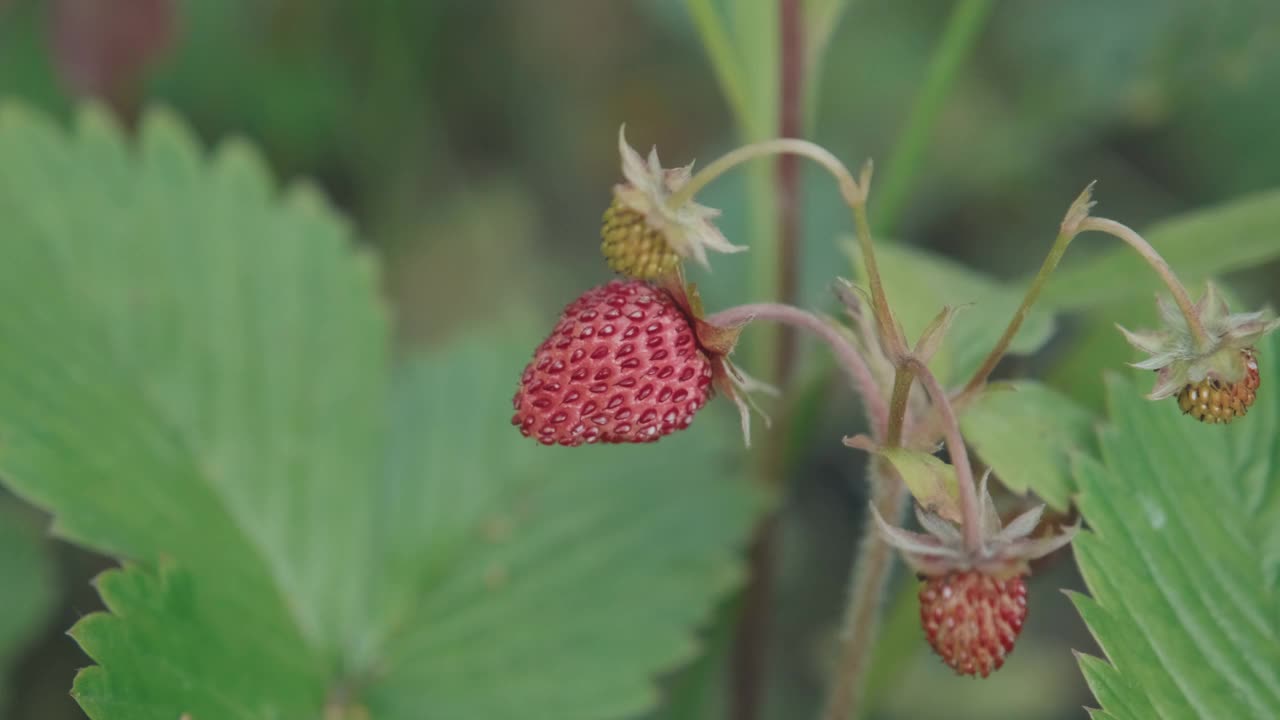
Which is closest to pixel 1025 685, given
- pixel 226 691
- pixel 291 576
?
pixel 291 576

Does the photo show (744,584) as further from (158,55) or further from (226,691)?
(158,55)

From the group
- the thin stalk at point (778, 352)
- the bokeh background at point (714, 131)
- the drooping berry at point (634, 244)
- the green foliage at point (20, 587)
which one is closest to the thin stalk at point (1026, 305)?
the drooping berry at point (634, 244)

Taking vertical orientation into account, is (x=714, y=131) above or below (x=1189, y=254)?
above

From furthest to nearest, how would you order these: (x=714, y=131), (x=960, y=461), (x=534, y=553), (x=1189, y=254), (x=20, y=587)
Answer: (x=714, y=131) → (x=20, y=587) → (x=534, y=553) → (x=1189, y=254) → (x=960, y=461)

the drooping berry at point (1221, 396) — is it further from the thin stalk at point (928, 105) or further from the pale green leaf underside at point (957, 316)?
the thin stalk at point (928, 105)

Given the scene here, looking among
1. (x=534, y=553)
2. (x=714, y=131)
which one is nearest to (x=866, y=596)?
(x=534, y=553)

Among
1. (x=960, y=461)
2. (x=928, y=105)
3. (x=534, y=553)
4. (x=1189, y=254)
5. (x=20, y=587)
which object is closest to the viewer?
(x=960, y=461)

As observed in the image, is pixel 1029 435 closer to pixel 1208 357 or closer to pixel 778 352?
pixel 1208 357

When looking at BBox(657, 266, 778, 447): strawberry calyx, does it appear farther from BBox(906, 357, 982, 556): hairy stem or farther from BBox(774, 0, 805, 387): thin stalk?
BBox(774, 0, 805, 387): thin stalk
